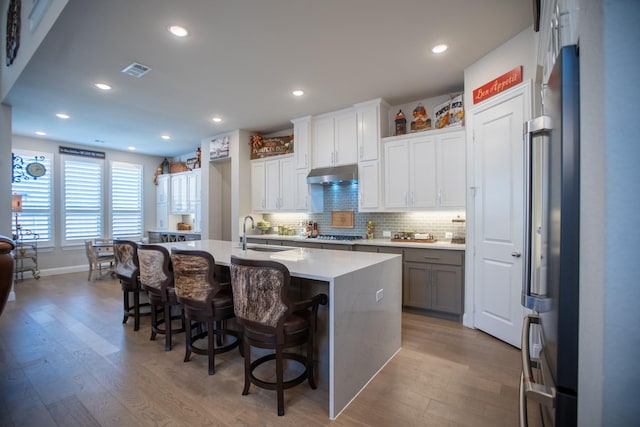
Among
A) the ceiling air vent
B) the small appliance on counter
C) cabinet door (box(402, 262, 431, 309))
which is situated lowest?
cabinet door (box(402, 262, 431, 309))

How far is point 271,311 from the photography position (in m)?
1.81

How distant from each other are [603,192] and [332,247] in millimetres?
3776

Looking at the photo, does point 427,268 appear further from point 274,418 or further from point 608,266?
point 608,266

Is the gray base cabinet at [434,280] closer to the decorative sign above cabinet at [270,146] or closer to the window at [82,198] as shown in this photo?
the decorative sign above cabinet at [270,146]

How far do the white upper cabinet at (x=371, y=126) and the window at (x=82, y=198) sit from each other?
6.50m

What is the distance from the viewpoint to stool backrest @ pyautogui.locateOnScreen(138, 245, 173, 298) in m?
2.70

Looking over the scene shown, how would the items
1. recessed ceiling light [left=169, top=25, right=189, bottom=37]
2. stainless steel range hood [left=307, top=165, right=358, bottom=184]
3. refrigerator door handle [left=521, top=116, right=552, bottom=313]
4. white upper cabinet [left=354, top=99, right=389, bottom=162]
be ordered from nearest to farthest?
refrigerator door handle [left=521, top=116, right=552, bottom=313] → recessed ceiling light [left=169, top=25, right=189, bottom=37] → white upper cabinet [left=354, top=99, right=389, bottom=162] → stainless steel range hood [left=307, top=165, right=358, bottom=184]

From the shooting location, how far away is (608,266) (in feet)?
2.16

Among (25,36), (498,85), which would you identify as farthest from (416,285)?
(25,36)

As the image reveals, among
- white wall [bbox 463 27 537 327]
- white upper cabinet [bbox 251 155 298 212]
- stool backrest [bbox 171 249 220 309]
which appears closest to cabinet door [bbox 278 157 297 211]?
white upper cabinet [bbox 251 155 298 212]

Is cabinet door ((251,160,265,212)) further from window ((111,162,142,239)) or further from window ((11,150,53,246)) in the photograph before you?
window ((11,150,53,246))

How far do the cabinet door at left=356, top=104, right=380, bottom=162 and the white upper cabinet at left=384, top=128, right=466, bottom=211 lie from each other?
180 millimetres

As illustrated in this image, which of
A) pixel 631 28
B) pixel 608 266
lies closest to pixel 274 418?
pixel 608 266

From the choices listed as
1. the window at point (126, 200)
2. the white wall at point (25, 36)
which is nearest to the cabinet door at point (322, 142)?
the white wall at point (25, 36)
